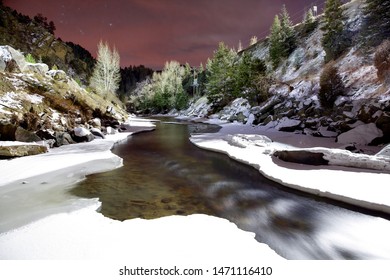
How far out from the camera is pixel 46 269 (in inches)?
148

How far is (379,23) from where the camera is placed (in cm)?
2688

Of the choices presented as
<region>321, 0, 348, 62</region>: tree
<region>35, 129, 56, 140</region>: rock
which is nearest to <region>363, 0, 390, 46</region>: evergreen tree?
<region>321, 0, 348, 62</region>: tree

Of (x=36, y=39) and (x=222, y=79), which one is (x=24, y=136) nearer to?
(x=222, y=79)

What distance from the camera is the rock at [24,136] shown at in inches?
525

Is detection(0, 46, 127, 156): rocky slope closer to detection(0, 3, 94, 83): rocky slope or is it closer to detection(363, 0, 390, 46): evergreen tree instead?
detection(363, 0, 390, 46): evergreen tree

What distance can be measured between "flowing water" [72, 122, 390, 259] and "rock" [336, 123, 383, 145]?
6.30 metres

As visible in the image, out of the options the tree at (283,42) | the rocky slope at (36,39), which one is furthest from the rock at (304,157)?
the rocky slope at (36,39)

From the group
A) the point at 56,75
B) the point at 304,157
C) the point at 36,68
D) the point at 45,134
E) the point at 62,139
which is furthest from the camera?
the point at 56,75

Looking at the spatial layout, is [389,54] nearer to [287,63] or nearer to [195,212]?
[195,212]

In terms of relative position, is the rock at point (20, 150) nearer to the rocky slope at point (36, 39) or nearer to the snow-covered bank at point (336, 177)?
the snow-covered bank at point (336, 177)

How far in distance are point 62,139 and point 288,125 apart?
16.9 metres

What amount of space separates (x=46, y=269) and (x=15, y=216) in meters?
2.75

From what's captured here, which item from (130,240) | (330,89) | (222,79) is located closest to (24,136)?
(130,240)

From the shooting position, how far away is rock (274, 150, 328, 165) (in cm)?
971
